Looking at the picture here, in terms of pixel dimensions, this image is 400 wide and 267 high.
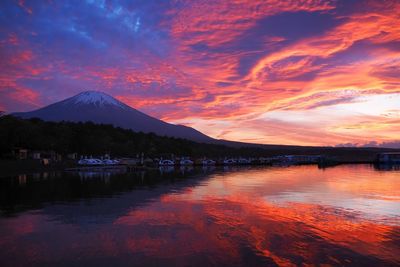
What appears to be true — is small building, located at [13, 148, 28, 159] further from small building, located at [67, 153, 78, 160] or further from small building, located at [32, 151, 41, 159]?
small building, located at [67, 153, 78, 160]

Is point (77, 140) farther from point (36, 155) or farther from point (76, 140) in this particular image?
point (36, 155)

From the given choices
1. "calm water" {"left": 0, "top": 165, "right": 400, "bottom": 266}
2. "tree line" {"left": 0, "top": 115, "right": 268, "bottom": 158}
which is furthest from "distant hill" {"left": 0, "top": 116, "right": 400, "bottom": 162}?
"calm water" {"left": 0, "top": 165, "right": 400, "bottom": 266}

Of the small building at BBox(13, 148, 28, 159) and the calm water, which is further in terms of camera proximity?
the small building at BBox(13, 148, 28, 159)

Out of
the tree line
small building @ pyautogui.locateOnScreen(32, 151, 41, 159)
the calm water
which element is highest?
the tree line

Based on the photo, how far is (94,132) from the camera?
293 ft

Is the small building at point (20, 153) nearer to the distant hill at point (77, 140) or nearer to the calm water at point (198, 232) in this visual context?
the distant hill at point (77, 140)

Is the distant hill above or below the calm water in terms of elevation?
above

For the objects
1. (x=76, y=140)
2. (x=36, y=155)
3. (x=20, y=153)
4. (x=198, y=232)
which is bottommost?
(x=198, y=232)

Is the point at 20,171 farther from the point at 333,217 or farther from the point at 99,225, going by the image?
the point at 333,217

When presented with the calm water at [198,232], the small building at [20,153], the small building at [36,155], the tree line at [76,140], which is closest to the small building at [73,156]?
the tree line at [76,140]

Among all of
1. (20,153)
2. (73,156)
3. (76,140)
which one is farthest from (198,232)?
(76,140)

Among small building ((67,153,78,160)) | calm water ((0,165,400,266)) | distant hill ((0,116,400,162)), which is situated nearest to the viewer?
calm water ((0,165,400,266))

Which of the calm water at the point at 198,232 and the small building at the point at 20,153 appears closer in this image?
the calm water at the point at 198,232

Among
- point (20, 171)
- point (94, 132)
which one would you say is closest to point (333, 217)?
point (20, 171)
